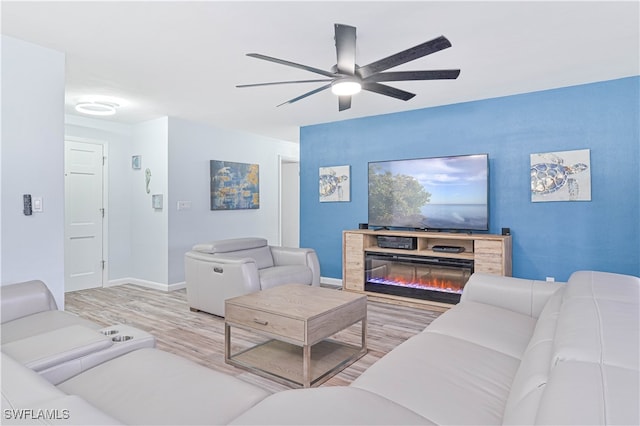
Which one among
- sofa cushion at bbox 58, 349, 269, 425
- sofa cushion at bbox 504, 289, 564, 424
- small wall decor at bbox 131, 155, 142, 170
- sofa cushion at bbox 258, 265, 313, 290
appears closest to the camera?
sofa cushion at bbox 504, 289, 564, 424

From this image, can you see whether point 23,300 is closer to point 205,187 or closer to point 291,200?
point 205,187

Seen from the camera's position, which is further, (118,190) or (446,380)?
(118,190)

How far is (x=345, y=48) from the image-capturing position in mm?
2248

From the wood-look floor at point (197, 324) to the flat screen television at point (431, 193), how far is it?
3.56 feet

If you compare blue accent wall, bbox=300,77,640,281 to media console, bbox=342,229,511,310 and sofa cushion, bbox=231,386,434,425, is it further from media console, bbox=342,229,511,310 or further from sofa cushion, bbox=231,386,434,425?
sofa cushion, bbox=231,386,434,425

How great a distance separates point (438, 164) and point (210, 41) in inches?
113

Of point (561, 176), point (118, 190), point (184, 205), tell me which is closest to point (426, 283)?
point (561, 176)

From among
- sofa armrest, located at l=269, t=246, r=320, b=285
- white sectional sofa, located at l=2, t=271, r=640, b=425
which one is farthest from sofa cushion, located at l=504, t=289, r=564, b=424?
sofa armrest, located at l=269, t=246, r=320, b=285

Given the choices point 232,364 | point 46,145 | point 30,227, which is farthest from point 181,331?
point 46,145

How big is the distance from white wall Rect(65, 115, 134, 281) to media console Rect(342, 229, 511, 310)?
3.36 m

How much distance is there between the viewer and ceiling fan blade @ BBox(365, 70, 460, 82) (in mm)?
2393

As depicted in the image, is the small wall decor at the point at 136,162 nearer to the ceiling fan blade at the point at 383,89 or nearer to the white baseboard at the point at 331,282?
the white baseboard at the point at 331,282

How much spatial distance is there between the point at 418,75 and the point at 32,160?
2.91m

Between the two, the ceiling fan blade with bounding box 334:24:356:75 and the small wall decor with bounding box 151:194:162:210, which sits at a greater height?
the ceiling fan blade with bounding box 334:24:356:75
